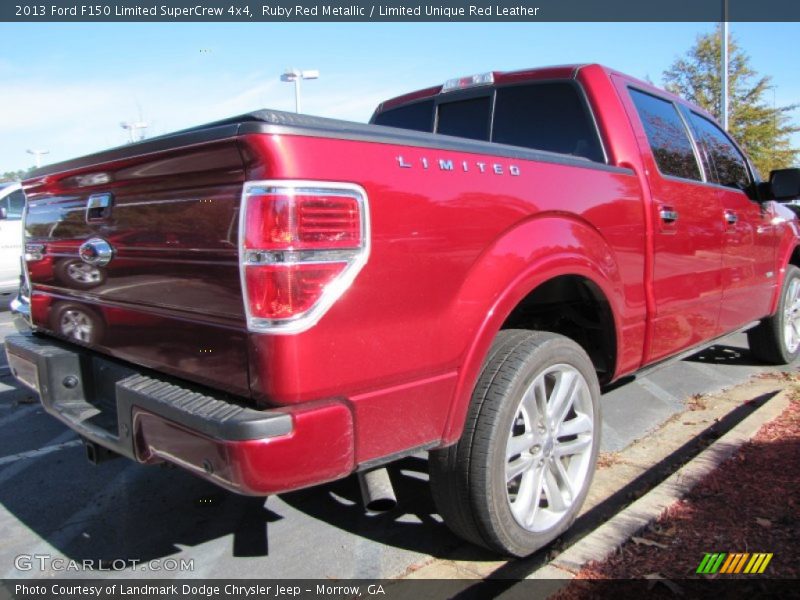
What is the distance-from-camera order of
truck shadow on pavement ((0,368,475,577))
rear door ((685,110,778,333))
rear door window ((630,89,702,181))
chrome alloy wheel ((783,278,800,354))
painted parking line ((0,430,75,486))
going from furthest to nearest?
chrome alloy wheel ((783,278,800,354)) < rear door ((685,110,778,333)) < painted parking line ((0,430,75,486)) < rear door window ((630,89,702,181)) < truck shadow on pavement ((0,368,475,577))

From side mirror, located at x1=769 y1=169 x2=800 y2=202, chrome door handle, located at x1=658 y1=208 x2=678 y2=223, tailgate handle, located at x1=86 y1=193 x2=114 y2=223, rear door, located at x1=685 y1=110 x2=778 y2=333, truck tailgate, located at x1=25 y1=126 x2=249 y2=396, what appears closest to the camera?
truck tailgate, located at x1=25 y1=126 x2=249 y2=396

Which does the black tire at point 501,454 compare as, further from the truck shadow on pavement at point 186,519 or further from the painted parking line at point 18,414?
the painted parking line at point 18,414

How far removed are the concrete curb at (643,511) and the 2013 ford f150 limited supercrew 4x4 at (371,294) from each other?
0.59ft

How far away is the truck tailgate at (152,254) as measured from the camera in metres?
1.97

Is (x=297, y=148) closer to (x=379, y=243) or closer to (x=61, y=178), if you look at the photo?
(x=379, y=243)

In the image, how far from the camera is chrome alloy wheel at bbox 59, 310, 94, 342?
2.76m

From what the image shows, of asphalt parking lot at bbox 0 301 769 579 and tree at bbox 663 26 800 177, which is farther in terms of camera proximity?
tree at bbox 663 26 800 177

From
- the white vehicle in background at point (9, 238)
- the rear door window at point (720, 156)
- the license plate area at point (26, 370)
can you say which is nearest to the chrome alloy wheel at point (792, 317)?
the rear door window at point (720, 156)

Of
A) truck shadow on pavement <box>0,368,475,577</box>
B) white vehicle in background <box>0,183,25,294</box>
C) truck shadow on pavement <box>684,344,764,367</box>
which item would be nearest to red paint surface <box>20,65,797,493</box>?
truck shadow on pavement <box>0,368,475,577</box>

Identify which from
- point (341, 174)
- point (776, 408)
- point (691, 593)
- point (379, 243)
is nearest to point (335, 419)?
point (379, 243)

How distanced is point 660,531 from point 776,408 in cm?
195

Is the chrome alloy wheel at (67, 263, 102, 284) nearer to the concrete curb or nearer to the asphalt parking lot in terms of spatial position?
the asphalt parking lot

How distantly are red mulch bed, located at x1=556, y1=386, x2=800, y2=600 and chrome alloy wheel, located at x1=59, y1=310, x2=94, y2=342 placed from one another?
2.11 meters

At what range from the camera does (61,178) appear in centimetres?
282
